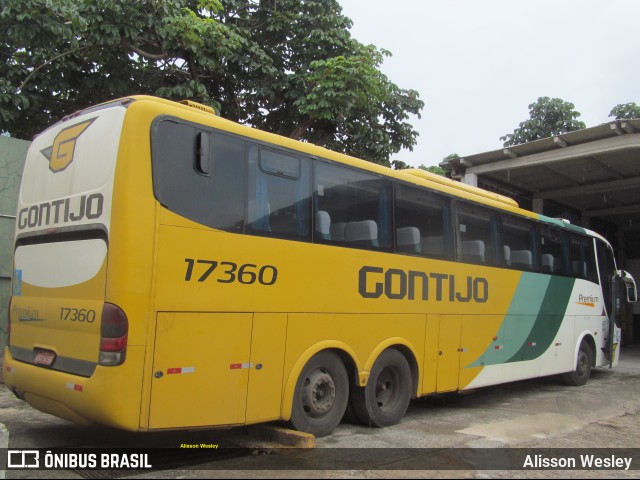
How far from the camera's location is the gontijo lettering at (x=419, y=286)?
21.0 ft

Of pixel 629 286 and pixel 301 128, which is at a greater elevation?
pixel 301 128

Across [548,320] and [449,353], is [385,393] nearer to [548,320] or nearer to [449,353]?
[449,353]

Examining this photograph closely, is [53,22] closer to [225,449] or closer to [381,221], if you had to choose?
[381,221]

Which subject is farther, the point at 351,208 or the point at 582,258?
the point at 582,258

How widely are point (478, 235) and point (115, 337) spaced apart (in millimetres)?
5641

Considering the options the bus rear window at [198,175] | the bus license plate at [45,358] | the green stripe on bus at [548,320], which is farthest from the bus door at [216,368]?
the green stripe on bus at [548,320]

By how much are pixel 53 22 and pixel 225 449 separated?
691 centimetres

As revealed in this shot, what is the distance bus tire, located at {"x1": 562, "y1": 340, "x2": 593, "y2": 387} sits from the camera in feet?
34.9

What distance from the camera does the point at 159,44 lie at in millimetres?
10484

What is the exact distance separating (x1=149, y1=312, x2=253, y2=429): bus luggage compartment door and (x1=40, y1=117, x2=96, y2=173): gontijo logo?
73.7 inches

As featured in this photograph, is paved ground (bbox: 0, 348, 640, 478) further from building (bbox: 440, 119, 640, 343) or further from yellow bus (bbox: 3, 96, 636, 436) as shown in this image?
building (bbox: 440, 119, 640, 343)

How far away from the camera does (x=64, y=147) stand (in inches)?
203

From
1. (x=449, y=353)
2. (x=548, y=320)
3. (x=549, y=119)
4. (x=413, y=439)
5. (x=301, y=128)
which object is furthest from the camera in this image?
(x=549, y=119)

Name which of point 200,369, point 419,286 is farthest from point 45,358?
point 419,286
